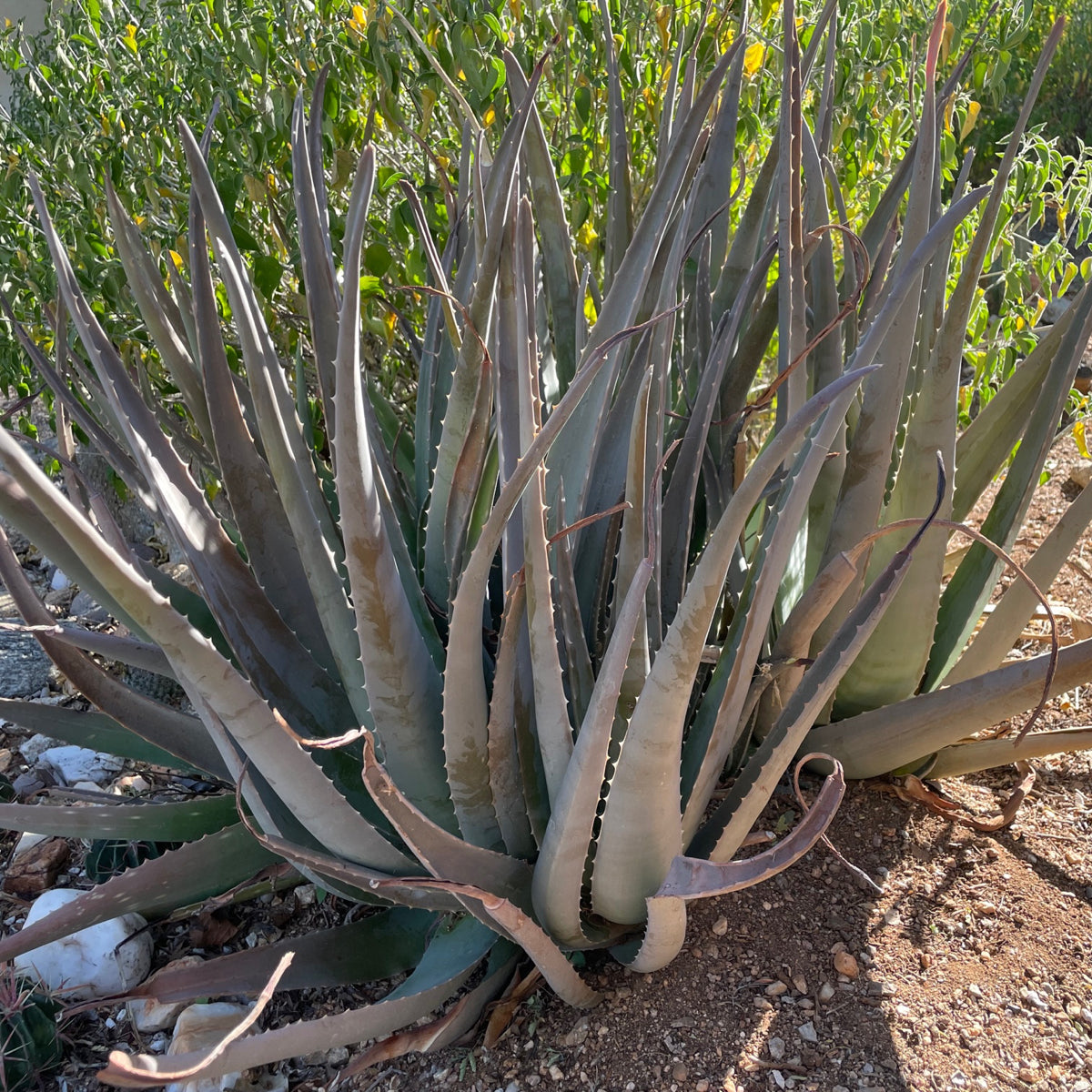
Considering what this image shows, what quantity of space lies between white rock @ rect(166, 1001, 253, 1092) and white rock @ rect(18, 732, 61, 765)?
0.92 m

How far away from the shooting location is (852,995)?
114cm

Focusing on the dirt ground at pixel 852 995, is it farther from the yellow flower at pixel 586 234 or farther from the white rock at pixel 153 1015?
the yellow flower at pixel 586 234

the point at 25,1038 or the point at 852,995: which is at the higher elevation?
the point at 852,995

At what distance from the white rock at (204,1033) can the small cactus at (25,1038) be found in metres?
0.18

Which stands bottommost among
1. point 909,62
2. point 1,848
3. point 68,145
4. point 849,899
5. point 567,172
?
point 1,848

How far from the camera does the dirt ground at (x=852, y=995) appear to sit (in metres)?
1.08

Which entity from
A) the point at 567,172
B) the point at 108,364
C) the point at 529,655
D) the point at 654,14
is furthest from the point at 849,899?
the point at 654,14

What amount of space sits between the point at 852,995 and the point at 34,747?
1.62m

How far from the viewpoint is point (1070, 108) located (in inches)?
222

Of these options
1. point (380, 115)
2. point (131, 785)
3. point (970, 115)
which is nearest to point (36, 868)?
point (131, 785)

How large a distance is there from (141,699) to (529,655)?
0.53 meters

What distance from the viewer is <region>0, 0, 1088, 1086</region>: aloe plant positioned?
2.93 ft

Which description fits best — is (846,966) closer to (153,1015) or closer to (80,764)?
(153,1015)

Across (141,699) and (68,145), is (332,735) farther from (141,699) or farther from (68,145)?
(68,145)
